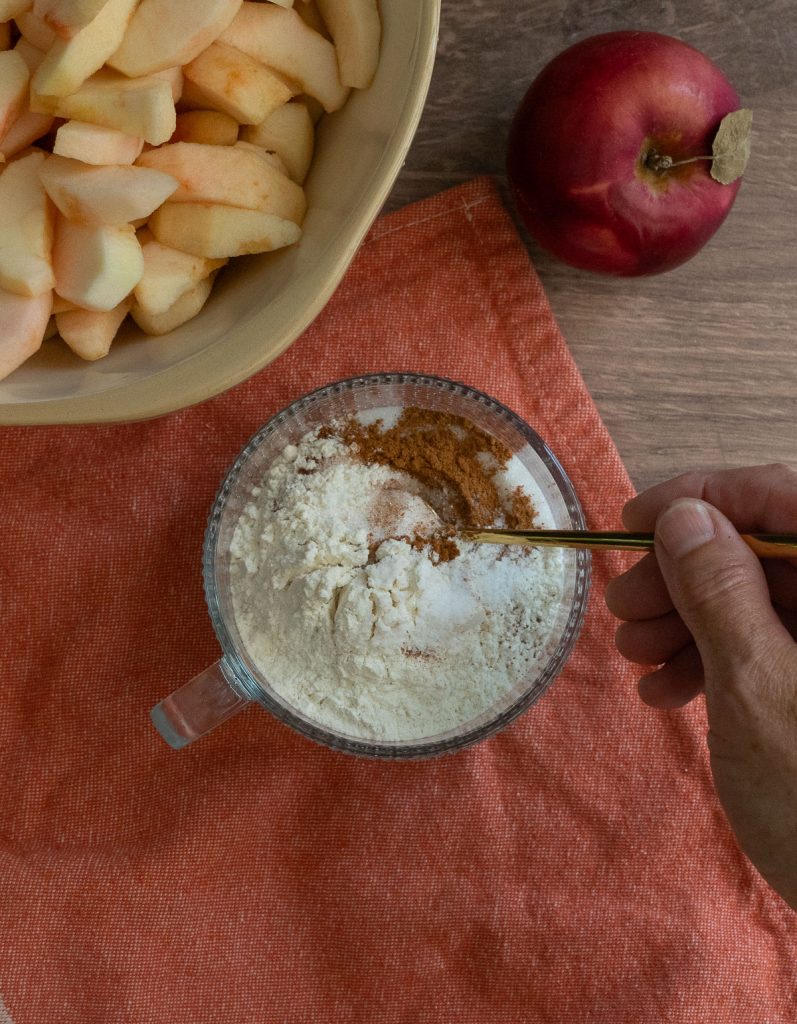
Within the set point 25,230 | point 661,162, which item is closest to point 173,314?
point 25,230

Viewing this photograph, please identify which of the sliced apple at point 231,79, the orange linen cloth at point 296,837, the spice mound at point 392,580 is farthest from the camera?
the orange linen cloth at point 296,837

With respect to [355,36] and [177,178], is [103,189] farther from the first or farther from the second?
[355,36]

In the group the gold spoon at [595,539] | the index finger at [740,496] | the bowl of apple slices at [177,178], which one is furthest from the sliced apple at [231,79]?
the index finger at [740,496]

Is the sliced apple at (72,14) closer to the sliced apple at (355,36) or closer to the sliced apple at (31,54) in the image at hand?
the sliced apple at (31,54)

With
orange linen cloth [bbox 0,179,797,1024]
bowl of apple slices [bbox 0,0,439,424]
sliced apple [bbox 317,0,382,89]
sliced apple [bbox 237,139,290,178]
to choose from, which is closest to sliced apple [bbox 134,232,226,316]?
bowl of apple slices [bbox 0,0,439,424]

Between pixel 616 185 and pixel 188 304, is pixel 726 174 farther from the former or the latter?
pixel 188 304

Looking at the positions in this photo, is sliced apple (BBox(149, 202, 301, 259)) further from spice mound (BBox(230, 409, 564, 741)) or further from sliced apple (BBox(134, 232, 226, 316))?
spice mound (BBox(230, 409, 564, 741))
